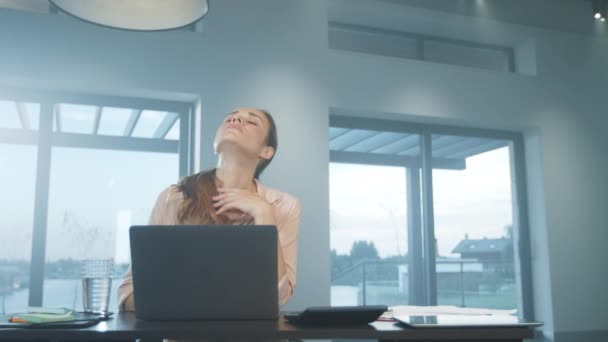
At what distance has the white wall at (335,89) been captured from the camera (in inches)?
155

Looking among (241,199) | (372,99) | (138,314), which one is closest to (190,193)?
(241,199)

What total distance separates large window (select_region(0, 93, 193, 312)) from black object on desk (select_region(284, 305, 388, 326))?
2.92 meters

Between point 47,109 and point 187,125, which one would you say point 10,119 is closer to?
point 47,109

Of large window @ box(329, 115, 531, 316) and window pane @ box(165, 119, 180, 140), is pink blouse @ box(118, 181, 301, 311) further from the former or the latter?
large window @ box(329, 115, 531, 316)

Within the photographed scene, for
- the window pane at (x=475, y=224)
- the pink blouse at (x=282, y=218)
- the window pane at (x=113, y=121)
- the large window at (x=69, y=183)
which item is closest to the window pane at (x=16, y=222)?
the large window at (x=69, y=183)

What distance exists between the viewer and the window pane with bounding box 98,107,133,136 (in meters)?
4.09

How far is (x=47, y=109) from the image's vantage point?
395 centimetres

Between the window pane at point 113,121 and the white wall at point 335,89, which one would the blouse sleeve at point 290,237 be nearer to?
the white wall at point 335,89

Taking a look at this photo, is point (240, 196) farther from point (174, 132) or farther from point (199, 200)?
point (174, 132)

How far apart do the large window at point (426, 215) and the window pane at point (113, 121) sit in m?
1.54

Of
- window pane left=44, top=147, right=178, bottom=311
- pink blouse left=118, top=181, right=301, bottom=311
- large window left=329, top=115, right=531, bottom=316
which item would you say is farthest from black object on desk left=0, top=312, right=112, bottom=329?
large window left=329, top=115, right=531, bottom=316

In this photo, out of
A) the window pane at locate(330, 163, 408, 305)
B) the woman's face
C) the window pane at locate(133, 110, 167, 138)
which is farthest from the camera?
the window pane at locate(330, 163, 408, 305)

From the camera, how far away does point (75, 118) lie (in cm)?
Result: 404

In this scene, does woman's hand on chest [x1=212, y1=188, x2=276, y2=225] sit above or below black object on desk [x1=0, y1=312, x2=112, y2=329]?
above
